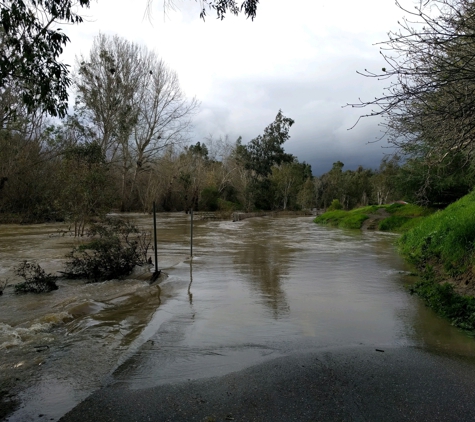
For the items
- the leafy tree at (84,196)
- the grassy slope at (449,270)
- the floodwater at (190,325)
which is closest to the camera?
the floodwater at (190,325)

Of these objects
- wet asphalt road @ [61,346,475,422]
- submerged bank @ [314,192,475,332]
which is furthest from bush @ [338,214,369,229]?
wet asphalt road @ [61,346,475,422]

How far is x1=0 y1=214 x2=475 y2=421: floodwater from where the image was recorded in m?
4.15

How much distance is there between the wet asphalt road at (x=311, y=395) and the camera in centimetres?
328

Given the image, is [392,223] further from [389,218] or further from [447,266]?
[447,266]

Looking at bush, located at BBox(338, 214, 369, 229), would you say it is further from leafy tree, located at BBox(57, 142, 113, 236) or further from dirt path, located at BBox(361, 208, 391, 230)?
leafy tree, located at BBox(57, 142, 113, 236)

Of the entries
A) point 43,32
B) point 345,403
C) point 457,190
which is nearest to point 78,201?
point 43,32

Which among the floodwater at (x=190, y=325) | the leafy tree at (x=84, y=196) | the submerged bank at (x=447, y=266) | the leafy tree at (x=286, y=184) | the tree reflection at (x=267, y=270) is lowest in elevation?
the floodwater at (x=190, y=325)

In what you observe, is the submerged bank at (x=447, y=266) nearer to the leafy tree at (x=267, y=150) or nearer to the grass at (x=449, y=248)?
the grass at (x=449, y=248)

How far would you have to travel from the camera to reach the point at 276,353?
15.4ft

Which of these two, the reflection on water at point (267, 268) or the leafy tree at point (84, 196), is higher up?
the leafy tree at point (84, 196)

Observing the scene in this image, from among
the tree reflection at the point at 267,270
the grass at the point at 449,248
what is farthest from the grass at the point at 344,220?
the grass at the point at 449,248

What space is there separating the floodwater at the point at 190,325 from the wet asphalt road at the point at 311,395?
0.25 meters

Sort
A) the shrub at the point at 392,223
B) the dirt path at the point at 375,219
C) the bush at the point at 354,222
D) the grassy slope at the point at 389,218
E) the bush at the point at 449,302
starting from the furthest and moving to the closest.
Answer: the bush at the point at 354,222 < the dirt path at the point at 375,219 < the shrub at the point at 392,223 < the grassy slope at the point at 389,218 < the bush at the point at 449,302

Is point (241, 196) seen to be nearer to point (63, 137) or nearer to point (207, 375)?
point (63, 137)
